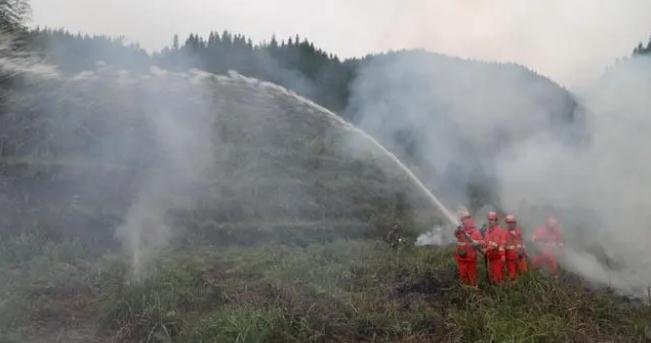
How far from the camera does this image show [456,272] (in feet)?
36.0

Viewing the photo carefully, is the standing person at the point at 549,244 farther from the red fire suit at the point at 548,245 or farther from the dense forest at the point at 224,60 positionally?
the dense forest at the point at 224,60

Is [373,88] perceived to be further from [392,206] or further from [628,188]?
[628,188]

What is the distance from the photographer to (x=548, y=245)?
1224 cm

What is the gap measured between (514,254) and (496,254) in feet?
1.46

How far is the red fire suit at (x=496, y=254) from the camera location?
10391 millimetres

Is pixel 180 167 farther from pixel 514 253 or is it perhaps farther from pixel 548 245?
pixel 514 253

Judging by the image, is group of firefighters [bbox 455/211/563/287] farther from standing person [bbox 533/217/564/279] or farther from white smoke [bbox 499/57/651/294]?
white smoke [bbox 499/57/651/294]

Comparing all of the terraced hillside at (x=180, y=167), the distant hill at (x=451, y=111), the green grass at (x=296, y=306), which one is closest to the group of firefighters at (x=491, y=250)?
the green grass at (x=296, y=306)

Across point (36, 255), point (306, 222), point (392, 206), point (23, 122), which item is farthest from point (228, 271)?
point (23, 122)

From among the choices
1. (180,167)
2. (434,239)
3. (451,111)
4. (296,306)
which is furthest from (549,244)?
(180,167)

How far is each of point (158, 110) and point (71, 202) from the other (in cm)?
679

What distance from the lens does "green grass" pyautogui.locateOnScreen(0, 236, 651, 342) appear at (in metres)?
8.09

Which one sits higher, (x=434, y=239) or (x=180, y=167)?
(x=434, y=239)

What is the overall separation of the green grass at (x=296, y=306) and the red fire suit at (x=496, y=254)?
513mm
